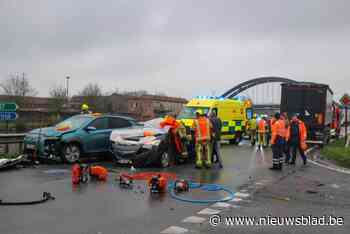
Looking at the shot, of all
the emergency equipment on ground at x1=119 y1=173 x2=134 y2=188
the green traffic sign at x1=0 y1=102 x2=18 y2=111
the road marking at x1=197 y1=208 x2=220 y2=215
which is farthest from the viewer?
the green traffic sign at x1=0 y1=102 x2=18 y2=111

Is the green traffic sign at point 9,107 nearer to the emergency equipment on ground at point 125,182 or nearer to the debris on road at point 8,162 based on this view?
the debris on road at point 8,162

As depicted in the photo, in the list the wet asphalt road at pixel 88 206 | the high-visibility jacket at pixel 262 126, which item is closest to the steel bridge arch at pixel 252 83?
the high-visibility jacket at pixel 262 126

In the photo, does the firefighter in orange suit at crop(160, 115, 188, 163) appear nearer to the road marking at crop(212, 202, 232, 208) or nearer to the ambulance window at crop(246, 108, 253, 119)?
the road marking at crop(212, 202, 232, 208)

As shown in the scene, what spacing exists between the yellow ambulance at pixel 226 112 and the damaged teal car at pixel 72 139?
283 inches

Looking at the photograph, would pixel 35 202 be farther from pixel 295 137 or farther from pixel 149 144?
pixel 295 137

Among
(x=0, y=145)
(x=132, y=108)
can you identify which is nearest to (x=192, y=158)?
(x=0, y=145)

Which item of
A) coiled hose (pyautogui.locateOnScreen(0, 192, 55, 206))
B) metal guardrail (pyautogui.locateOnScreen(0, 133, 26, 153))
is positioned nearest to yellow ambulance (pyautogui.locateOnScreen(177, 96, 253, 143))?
metal guardrail (pyautogui.locateOnScreen(0, 133, 26, 153))

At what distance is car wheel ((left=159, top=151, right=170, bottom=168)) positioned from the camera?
43.3ft

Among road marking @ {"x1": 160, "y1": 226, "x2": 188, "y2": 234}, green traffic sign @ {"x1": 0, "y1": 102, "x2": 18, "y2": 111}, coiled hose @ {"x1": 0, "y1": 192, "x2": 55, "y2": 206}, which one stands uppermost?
green traffic sign @ {"x1": 0, "y1": 102, "x2": 18, "y2": 111}

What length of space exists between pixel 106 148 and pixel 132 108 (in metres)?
73.4

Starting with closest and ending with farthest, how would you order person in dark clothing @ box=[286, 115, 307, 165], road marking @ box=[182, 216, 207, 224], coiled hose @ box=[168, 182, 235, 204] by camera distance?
road marking @ box=[182, 216, 207, 224] → coiled hose @ box=[168, 182, 235, 204] → person in dark clothing @ box=[286, 115, 307, 165]

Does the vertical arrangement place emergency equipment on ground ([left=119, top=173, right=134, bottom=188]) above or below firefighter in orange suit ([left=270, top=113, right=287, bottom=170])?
below

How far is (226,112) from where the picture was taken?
23.6 metres

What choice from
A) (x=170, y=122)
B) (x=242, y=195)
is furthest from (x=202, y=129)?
(x=242, y=195)
